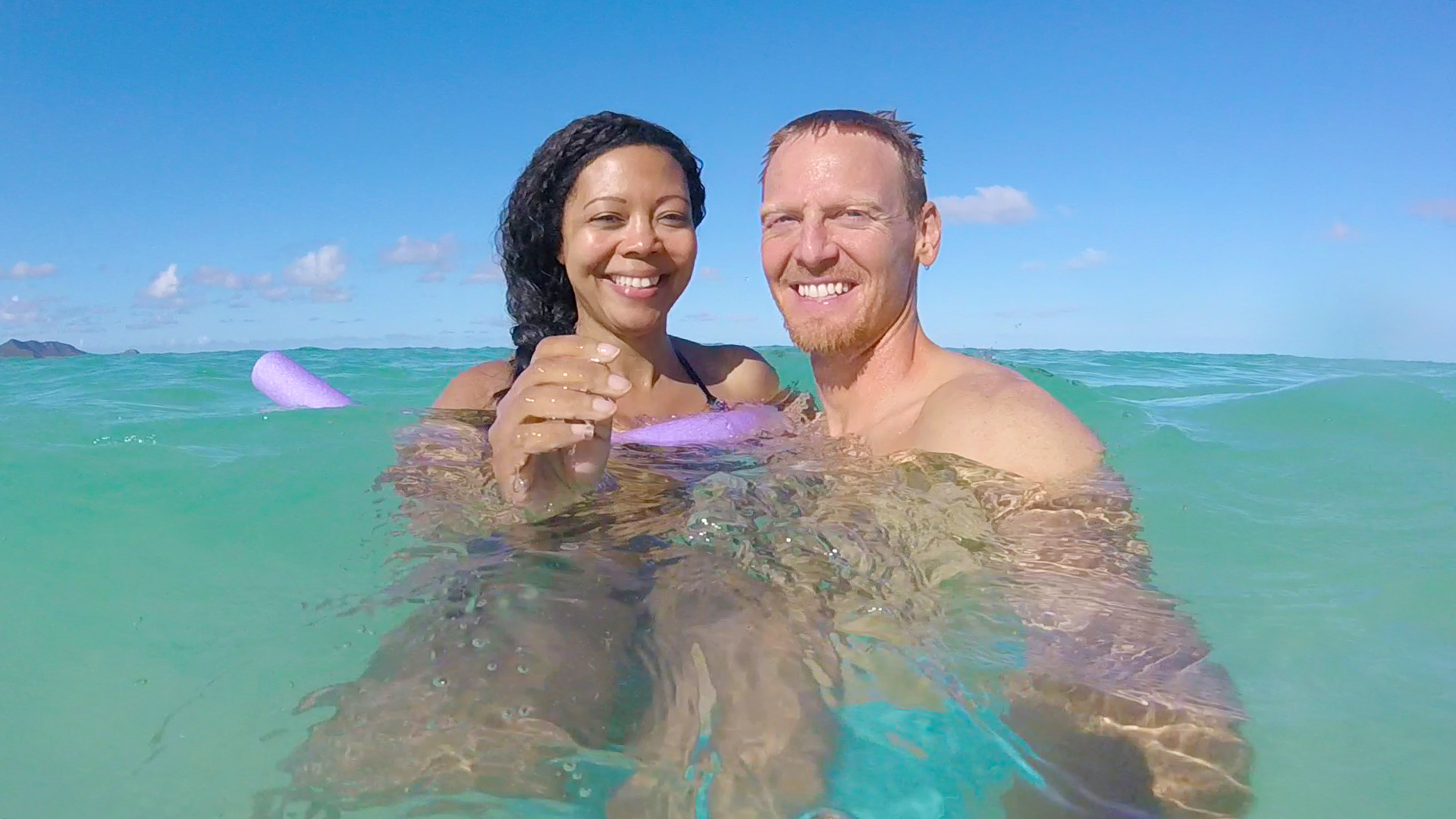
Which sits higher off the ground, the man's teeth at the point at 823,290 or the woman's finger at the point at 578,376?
the man's teeth at the point at 823,290

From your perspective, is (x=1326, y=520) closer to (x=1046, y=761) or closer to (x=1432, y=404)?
(x=1046, y=761)

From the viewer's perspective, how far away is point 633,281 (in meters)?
3.87

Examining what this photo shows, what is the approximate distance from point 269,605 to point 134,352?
23111 mm

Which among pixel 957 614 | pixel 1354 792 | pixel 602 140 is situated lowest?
pixel 1354 792

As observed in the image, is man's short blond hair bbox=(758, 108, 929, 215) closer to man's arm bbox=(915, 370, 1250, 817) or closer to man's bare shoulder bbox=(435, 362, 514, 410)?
man's arm bbox=(915, 370, 1250, 817)

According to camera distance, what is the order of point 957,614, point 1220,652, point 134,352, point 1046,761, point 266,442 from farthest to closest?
point 134,352 → point 266,442 → point 1220,652 → point 957,614 → point 1046,761

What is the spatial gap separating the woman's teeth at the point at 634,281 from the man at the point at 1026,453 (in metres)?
0.75

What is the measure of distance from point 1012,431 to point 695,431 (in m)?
1.77

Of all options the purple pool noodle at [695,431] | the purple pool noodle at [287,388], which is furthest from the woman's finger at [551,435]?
the purple pool noodle at [287,388]

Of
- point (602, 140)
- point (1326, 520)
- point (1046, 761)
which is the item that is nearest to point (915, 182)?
point (602, 140)

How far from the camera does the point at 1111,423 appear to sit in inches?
281

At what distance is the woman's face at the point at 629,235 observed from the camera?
149 inches

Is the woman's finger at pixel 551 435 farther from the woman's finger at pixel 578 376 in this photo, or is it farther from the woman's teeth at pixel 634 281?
the woman's teeth at pixel 634 281

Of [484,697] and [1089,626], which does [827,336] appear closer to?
[1089,626]
